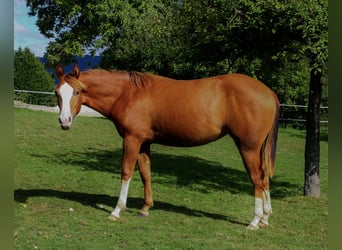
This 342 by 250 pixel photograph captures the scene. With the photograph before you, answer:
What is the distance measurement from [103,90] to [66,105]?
0.65 m

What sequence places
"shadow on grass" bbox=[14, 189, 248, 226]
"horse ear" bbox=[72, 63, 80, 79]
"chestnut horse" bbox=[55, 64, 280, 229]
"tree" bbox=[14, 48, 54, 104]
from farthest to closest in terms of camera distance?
"tree" bbox=[14, 48, 54, 104] → "shadow on grass" bbox=[14, 189, 248, 226] → "horse ear" bbox=[72, 63, 80, 79] → "chestnut horse" bbox=[55, 64, 280, 229]

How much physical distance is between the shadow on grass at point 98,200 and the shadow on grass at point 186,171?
4.78 ft

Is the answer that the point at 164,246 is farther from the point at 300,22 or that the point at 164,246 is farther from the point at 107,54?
the point at 107,54

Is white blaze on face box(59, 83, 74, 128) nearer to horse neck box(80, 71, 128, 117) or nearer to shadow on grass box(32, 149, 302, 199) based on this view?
horse neck box(80, 71, 128, 117)

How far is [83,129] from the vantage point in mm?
16375

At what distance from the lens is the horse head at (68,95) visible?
16.1 ft

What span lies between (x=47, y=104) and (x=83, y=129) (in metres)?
7.17

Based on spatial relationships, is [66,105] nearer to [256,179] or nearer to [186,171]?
[256,179]

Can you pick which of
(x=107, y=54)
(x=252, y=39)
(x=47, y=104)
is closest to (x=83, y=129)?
(x=107, y=54)

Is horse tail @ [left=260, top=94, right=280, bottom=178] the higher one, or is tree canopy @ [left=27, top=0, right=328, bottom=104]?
tree canopy @ [left=27, top=0, right=328, bottom=104]

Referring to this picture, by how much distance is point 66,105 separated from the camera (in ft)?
16.3

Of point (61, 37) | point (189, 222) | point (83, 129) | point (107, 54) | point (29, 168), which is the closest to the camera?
point (189, 222)

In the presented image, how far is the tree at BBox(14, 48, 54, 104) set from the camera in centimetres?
2256

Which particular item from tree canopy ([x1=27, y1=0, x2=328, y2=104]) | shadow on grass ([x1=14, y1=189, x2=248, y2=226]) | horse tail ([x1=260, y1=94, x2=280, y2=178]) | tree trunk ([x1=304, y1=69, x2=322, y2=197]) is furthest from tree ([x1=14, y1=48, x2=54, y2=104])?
horse tail ([x1=260, y1=94, x2=280, y2=178])
